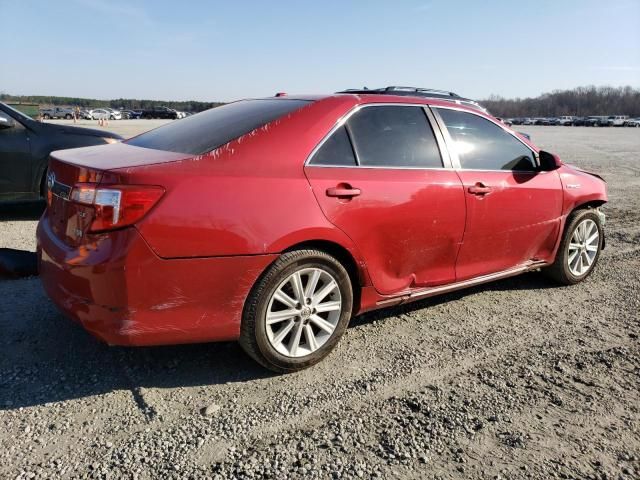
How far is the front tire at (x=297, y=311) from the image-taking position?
2924 millimetres

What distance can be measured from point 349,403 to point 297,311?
60 cm

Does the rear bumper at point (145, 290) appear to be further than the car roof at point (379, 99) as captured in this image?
No

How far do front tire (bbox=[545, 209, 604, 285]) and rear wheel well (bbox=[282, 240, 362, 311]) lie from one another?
236 cm

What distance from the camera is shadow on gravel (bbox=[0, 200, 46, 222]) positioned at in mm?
6891

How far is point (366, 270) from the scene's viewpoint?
3311 mm

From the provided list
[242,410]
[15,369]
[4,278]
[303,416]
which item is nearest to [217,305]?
[242,410]

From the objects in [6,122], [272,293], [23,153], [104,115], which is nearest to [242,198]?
[272,293]

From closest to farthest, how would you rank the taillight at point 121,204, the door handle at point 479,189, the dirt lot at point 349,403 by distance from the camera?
the dirt lot at point 349,403
the taillight at point 121,204
the door handle at point 479,189

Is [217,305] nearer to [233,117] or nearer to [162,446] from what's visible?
[162,446]

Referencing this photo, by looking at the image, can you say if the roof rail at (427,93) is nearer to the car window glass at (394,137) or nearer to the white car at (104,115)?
the car window glass at (394,137)

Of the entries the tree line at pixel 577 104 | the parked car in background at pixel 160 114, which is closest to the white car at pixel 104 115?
the parked car in background at pixel 160 114

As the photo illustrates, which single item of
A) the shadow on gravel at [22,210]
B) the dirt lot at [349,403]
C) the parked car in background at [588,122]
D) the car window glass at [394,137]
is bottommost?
the dirt lot at [349,403]

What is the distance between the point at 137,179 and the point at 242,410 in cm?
131

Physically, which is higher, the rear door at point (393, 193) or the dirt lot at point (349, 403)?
the rear door at point (393, 193)
